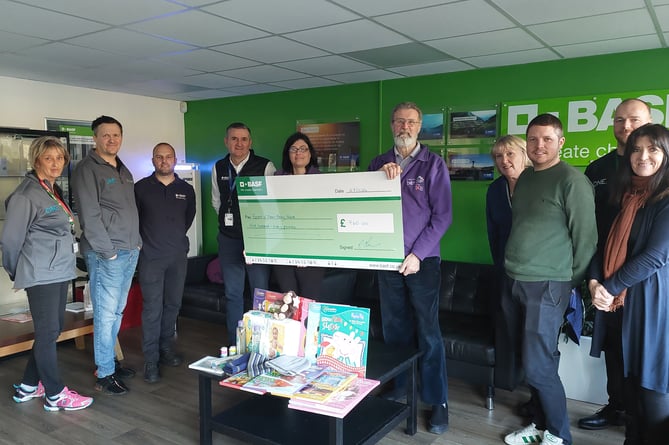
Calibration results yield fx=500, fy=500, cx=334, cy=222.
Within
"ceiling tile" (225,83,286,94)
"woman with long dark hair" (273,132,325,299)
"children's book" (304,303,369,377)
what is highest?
"ceiling tile" (225,83,286,94)

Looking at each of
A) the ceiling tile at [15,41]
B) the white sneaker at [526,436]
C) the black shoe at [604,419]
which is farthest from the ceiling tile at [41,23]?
A: the black shoe at [604,419]

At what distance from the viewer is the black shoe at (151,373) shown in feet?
12.0

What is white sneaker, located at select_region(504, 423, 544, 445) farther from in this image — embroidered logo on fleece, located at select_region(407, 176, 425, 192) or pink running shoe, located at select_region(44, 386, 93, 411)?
pink running shoe, located at select_region(44, 386, 93, 411)

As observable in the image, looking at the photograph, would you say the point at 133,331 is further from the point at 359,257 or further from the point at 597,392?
the point at 597,392

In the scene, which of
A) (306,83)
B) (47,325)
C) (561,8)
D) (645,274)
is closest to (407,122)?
(561,8)

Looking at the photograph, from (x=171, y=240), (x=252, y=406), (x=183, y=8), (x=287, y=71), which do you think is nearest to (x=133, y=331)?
(x=171, y=240)

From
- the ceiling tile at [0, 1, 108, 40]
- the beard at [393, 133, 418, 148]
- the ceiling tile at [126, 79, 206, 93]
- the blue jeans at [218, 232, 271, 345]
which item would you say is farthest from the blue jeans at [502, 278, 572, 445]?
the ceiling tile at [126, 79, 206, 93]

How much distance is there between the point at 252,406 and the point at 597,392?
226 cm

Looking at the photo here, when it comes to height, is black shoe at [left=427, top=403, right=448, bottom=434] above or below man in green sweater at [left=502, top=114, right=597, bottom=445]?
below

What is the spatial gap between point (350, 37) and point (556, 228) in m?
1.87

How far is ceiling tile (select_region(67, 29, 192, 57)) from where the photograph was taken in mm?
3359

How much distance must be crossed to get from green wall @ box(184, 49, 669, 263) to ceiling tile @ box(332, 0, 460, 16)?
5.79 ft

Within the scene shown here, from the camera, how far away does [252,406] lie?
2758 millimetres

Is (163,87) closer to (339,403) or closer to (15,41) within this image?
(15,41)
